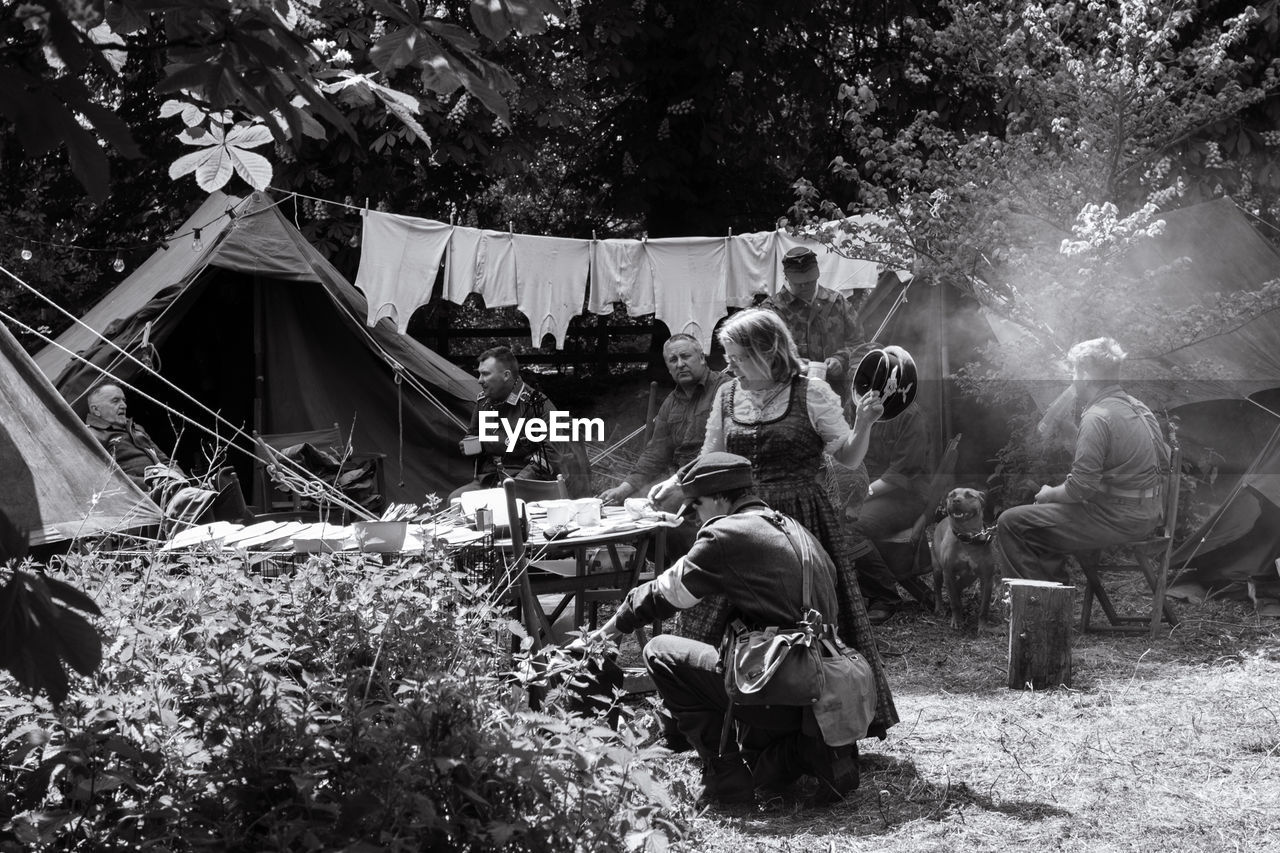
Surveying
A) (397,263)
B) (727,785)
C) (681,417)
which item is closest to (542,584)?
(727,785)

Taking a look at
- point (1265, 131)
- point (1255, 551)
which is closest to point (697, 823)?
point (1255, 551)

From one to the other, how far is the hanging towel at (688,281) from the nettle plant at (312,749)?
289 inches

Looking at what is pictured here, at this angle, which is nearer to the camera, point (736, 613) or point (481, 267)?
point (736, 613)

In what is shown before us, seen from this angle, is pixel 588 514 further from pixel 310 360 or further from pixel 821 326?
pixel 310 360

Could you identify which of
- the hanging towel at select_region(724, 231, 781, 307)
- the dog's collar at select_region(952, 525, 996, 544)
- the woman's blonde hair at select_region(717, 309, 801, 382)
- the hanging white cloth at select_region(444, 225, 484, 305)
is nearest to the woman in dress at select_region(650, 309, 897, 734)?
the woman's blonde hair at select_region(717, 309, 801, 382)

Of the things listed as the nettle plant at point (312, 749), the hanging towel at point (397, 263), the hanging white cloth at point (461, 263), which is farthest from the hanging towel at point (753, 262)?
the nettle plant at point (312, 749)

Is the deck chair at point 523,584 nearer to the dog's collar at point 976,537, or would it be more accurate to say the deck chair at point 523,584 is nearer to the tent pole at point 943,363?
the dog's collar at point 976,537

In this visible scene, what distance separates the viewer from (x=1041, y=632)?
17.9 ft

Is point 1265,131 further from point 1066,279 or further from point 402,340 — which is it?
point 402,340

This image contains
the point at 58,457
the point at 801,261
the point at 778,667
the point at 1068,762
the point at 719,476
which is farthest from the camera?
the point at 801,261

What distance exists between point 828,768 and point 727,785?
32 cm

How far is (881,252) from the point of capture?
28.7 feet

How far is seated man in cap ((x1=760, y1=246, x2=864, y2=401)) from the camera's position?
23.5 feet

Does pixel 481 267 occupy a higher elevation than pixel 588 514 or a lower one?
higher
